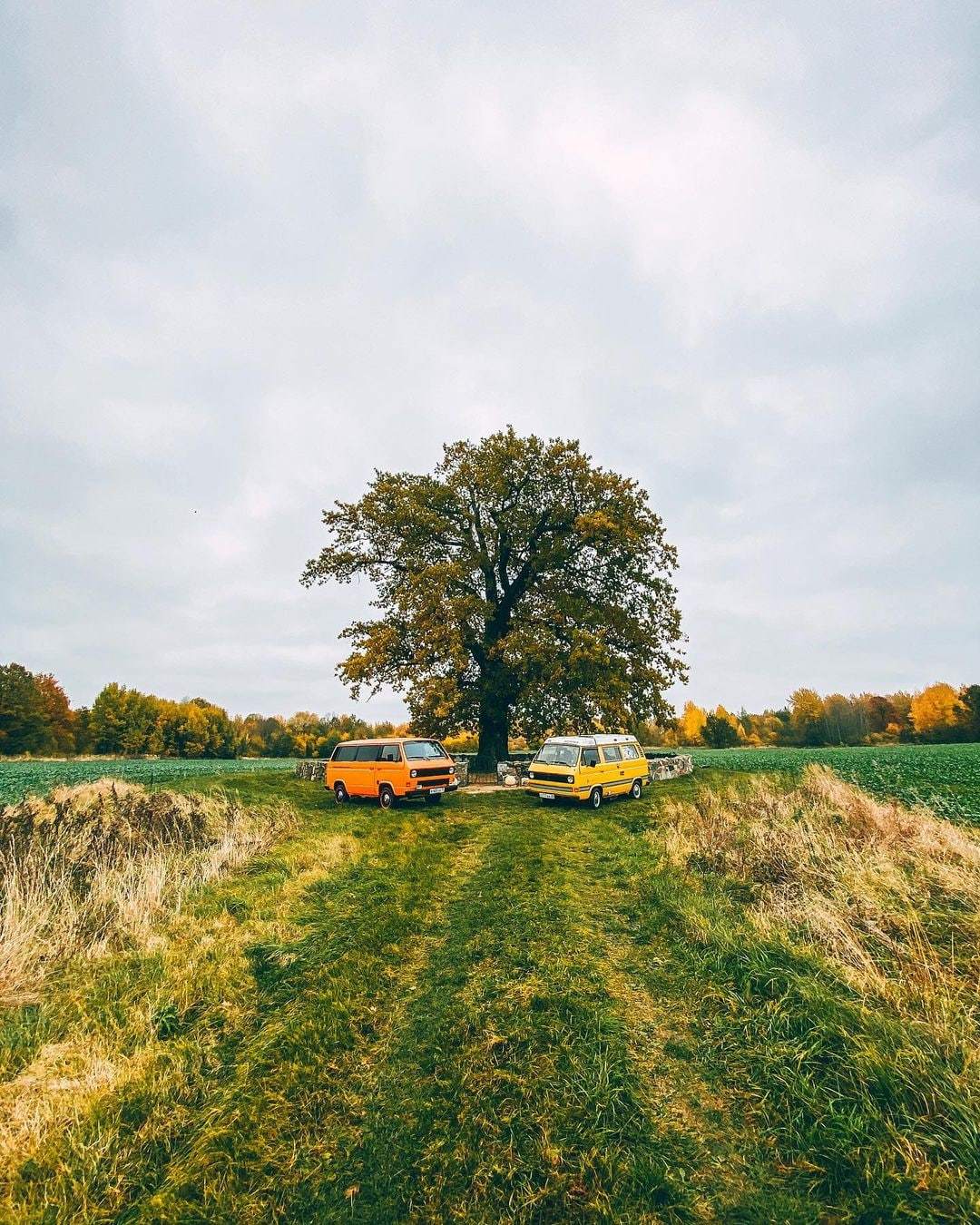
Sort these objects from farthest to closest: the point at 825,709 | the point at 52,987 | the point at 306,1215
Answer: the point at 825,709
the point at 52,987
the point at 306,1215

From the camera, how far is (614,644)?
86.5 feet

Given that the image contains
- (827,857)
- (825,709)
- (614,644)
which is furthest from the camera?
(825,709)

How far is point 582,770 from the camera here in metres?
18.2

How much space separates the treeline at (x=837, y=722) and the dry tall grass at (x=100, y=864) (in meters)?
72.6

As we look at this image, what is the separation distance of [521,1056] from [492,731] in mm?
22324

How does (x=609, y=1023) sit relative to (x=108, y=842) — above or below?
below

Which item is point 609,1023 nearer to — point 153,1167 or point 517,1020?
point 517,1020

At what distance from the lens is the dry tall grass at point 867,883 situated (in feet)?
18.7

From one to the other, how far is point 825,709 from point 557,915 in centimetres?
10118

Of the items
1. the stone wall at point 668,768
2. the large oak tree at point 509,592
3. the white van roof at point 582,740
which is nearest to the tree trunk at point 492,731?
the large oak tree at point 509,592

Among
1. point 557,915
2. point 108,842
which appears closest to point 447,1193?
point 557,915

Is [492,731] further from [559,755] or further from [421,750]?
[559,755]

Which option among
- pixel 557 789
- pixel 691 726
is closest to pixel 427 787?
pixel 557 789

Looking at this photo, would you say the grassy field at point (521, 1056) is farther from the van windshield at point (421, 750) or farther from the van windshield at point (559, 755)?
the van windshield at point (421, 750)
